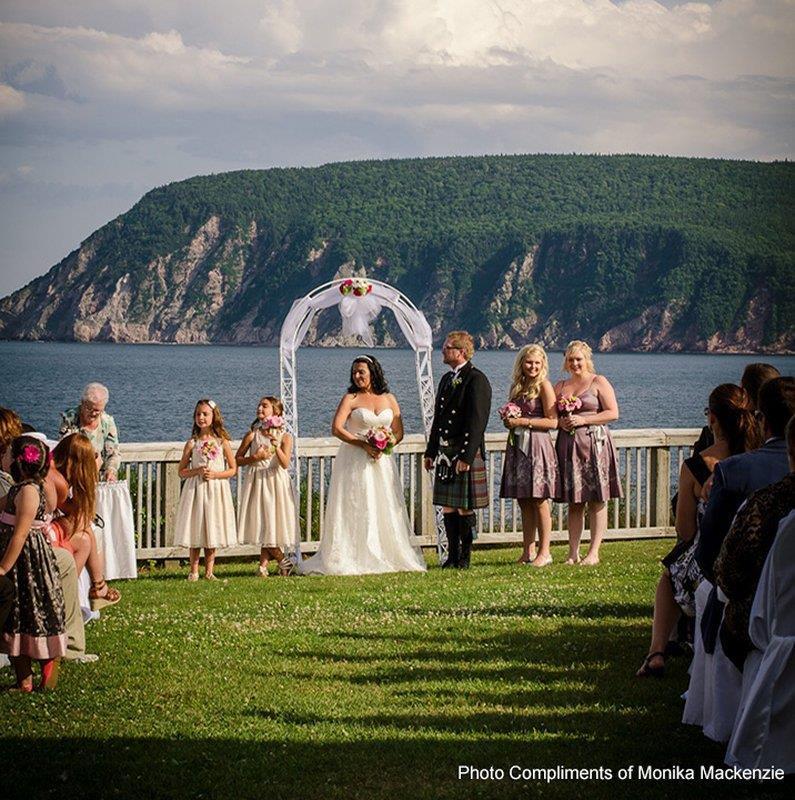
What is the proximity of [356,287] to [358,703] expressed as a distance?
21.6 feet

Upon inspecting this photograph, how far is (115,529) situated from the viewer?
32.9ft

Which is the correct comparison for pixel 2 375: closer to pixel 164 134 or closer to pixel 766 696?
pixel 164 134

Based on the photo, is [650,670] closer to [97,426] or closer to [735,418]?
[735,418]

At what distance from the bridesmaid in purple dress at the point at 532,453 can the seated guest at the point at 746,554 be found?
18.9 feet

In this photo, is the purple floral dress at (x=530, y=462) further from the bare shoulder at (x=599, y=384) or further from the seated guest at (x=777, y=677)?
the seated guest at (x=777, y=677)

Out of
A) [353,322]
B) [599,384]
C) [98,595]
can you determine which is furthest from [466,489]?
[98,595]

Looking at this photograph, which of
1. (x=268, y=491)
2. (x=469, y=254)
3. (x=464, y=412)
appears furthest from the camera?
(x=469, y=254)

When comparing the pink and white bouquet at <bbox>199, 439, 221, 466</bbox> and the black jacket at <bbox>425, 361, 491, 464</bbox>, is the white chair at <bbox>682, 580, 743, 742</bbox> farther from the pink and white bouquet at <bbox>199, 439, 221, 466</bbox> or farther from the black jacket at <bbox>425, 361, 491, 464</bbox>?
the pink and white bouquet at <bbox>199, 439, 221, 466</bbox>

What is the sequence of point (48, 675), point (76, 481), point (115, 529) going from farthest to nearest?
point (115, 529), point (76, 481), point (48, 675)

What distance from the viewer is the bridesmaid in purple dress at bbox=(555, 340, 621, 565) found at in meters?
10.9

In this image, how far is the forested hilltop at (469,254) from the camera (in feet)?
413

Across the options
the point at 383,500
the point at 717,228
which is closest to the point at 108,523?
the point at 383,500

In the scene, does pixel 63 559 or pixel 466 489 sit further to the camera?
pixel 466 489

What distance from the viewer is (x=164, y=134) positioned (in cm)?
8419
